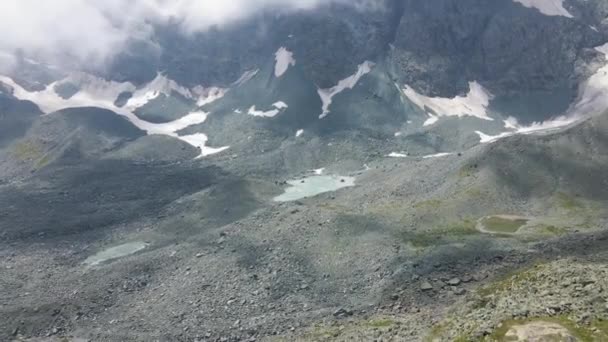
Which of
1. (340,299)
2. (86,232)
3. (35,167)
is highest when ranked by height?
(35,167)

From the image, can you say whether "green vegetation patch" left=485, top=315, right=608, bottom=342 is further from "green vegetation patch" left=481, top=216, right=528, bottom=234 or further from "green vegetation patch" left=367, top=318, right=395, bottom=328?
"green vegetation patch" left=481, top=216, right=528, bottom=234

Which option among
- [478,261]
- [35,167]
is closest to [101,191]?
[35,167]

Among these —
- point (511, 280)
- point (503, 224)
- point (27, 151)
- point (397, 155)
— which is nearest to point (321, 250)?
point (511, 280)

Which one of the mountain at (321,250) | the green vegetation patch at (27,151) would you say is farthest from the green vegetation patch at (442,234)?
the green vegetation patch at (27,151)

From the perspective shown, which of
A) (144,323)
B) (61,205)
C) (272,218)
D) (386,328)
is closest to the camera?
(386,328)

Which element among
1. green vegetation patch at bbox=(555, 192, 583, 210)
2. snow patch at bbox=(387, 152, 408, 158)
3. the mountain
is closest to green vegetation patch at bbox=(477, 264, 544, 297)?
the mountain

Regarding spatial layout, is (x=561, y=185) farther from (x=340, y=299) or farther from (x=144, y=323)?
(x=144, y=323)

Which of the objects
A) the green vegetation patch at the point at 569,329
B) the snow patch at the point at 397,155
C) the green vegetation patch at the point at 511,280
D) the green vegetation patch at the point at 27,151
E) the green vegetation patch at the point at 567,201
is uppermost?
the green vegetation patch at the point at 27,151

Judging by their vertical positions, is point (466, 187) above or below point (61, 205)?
below

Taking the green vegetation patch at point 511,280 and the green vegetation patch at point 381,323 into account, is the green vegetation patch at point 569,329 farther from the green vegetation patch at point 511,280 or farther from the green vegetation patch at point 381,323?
the green vegetation patch at point 381,323
